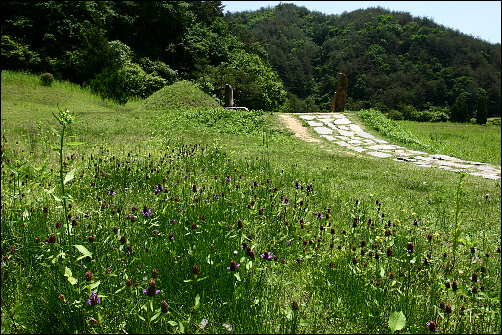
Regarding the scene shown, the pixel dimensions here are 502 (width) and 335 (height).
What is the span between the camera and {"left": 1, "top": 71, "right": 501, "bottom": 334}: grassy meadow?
5.70ft

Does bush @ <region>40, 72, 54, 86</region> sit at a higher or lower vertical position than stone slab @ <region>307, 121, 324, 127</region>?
higher

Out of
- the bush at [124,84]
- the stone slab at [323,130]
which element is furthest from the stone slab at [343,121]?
the bush at [124,84]

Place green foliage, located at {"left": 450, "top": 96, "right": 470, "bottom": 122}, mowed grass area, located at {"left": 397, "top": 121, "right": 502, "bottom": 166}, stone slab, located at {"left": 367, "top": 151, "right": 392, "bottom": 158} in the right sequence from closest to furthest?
stone slab, located at {"left": 367, "top": 151, "right": 392, "bottom": 158} → mowed grass area, located at {"left": 397, "top": 121, "right": 502, "bottom": 166} → green foliage, located at {"left": 450, "top": 96, "right": 470, "bottom": 122}

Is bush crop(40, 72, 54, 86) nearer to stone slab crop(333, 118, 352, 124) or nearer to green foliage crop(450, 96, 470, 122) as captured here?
stone slab crop(333, 118, 352, 124)

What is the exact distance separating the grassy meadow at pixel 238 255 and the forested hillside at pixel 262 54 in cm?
148

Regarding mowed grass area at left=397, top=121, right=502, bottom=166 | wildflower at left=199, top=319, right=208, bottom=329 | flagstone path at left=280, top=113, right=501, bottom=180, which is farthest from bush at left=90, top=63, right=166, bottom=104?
wildflower at left=199, top=319, right=208, bottom=329

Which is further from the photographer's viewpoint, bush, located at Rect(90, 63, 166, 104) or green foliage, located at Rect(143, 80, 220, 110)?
bush, located at Rect(90, 63, 166, 104)

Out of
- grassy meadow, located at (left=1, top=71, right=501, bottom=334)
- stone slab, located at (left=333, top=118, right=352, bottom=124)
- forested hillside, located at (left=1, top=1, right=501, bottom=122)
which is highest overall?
forested hillside, located at (left=1, top=1, right=501, bottom=122)

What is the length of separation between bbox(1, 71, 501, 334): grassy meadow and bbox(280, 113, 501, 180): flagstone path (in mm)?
2512

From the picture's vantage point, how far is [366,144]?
10766mm

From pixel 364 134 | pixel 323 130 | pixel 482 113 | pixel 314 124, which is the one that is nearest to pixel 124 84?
pixel 314 124

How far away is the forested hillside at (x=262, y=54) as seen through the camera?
1986 cm

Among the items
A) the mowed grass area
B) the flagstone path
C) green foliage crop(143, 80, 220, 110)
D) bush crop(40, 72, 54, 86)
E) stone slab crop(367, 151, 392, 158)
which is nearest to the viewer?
the flagstone path

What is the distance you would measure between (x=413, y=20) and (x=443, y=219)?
2259 inches
